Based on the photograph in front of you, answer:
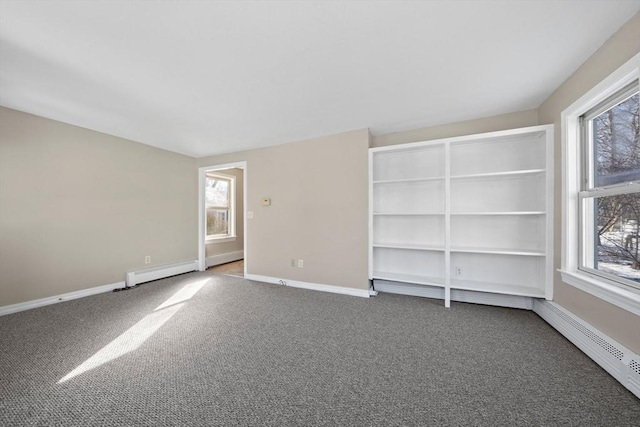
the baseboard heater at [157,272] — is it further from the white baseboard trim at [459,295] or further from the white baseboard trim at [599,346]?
the white baseboard trim at [599,346]

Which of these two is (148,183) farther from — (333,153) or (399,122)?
(399,122)

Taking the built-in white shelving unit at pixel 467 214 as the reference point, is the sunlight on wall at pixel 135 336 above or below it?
below

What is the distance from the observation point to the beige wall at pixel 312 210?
3344 millimetres

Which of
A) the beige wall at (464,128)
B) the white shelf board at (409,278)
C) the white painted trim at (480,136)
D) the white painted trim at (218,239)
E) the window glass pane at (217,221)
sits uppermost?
the beige wall at (464,128)

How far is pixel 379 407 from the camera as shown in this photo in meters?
1.37

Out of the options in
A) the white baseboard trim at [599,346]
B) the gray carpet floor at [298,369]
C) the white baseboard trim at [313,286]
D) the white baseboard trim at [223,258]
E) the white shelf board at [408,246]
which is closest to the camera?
the gray carpet floor at [298,369]

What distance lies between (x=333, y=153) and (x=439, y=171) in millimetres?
1516

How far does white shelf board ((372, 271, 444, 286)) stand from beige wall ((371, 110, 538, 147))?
6.28 feet

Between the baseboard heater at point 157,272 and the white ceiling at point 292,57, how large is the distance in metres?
2.38

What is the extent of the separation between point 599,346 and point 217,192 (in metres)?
6.29

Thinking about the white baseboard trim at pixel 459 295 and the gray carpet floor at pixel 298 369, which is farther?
the white baseboard trim at pixel 459 295

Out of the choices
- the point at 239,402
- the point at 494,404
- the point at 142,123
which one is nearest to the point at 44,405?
the point at 239,402

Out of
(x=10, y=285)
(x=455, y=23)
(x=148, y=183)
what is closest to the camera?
(x=455, y=23)

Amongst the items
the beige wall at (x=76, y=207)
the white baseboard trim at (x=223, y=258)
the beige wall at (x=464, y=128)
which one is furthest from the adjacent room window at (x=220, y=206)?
the beige wall at (x=464, y=128)
